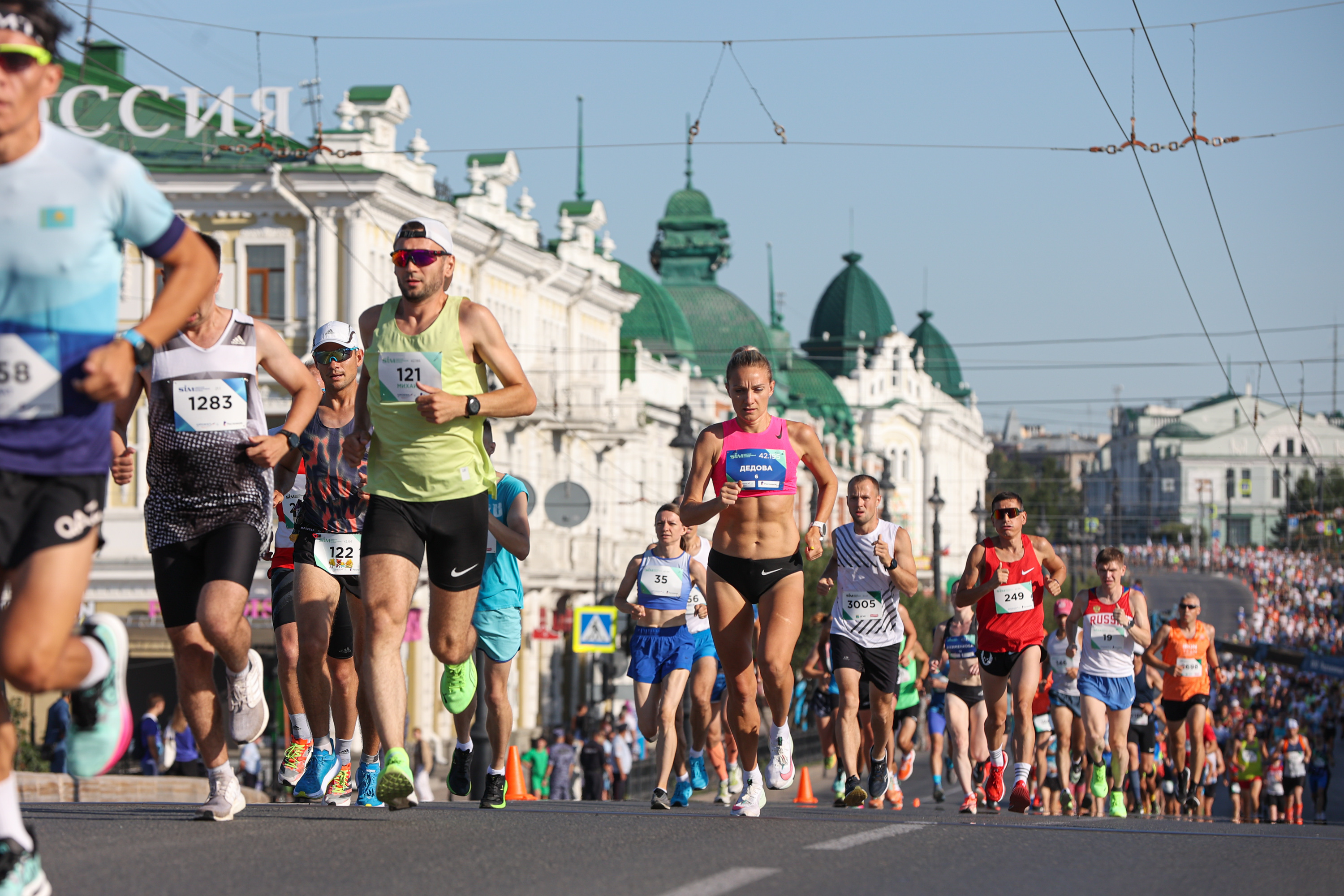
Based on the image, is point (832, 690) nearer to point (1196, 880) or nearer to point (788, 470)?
point (788, 470)

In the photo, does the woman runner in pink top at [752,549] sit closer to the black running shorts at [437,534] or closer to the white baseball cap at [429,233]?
the black running shorts at [437,534]

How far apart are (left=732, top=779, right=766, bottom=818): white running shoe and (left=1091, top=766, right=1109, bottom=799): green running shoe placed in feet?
21.3

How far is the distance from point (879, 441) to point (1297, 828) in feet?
334

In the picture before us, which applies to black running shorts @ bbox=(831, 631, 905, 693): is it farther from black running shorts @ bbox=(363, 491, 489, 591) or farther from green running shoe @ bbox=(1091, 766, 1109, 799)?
black running shorts @ bbox=(363, 491, 489, 591)

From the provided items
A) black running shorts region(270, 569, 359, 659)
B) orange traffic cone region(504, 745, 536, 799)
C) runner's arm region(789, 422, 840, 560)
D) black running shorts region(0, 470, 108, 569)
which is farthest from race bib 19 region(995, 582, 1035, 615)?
black running shorts region(0, 470, 108, 569)

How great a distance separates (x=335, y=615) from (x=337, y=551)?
382 millimetres

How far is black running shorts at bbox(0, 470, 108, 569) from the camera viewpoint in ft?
18.4

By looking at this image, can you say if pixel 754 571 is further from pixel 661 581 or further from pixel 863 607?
pixel 661 581

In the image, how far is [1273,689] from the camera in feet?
199

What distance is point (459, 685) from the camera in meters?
9.30

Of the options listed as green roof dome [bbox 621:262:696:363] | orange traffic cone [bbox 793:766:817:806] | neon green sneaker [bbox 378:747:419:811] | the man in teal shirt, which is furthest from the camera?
green roof dome [bbox 621:262:696:363]

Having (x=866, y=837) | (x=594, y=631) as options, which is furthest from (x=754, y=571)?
(x=594, y=631)

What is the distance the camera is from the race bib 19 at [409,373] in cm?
841

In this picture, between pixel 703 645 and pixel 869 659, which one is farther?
pixel 703 645
